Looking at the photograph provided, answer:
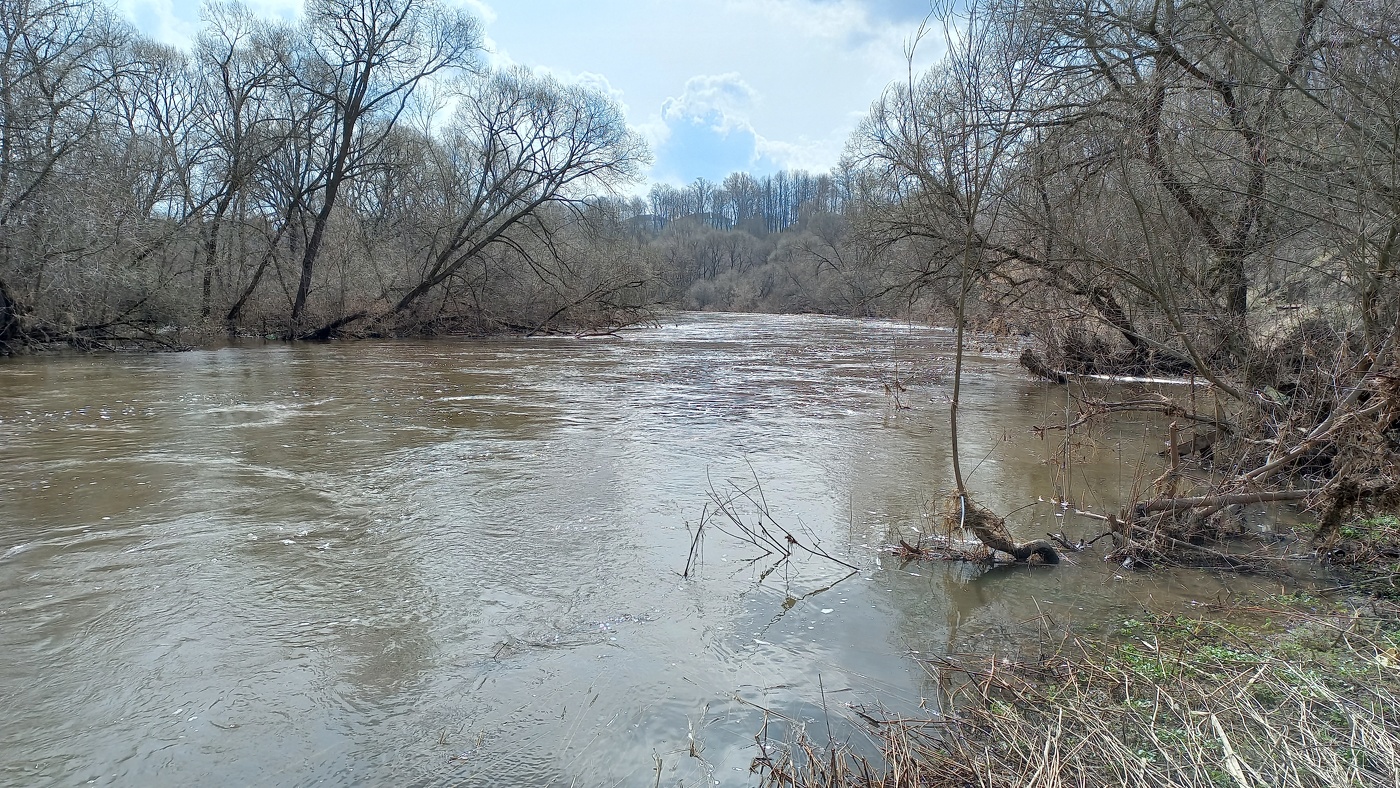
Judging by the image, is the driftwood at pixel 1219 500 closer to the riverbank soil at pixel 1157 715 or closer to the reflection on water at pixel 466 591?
the reflection on water at pixel 466 591

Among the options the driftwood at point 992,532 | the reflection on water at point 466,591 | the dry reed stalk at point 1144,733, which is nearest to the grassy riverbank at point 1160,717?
the dry reed stalk at point 1144,733

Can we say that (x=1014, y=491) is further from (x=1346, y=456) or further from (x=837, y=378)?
(x=837, y=378)

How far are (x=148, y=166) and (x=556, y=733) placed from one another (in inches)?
899

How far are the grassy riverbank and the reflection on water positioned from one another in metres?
0.31

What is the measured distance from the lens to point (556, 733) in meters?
3.25

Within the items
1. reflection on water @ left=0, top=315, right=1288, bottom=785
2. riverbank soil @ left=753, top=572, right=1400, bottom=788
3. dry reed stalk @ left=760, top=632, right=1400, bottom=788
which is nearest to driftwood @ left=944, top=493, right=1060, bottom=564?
reflection on water @ left=0, top=315, right=1288, bottom=785

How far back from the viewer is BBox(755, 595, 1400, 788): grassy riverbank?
8.06 ft

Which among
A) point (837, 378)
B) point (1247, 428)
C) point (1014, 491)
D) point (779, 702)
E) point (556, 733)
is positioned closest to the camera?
point (556, 733)

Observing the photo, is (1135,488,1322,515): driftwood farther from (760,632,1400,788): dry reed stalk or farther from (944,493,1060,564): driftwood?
(760,632,1400,788): dry reed stalk

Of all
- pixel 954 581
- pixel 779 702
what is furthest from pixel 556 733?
pixel 954 581

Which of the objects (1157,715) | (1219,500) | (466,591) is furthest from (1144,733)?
(466,591)

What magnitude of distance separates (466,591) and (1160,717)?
12.0 ft

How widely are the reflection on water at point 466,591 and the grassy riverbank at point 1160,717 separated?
1.02 ft

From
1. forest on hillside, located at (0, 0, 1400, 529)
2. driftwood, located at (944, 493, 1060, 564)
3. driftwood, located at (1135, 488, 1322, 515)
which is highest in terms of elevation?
forest on hillside, located at (0, 0, 1400, 529)
